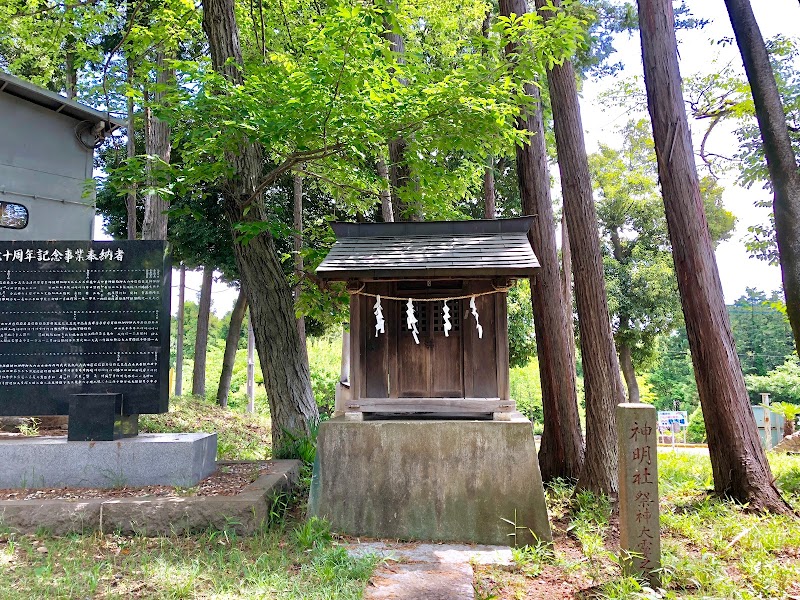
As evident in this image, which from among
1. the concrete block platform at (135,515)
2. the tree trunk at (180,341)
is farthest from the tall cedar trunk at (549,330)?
the tree trunk at (180,341)

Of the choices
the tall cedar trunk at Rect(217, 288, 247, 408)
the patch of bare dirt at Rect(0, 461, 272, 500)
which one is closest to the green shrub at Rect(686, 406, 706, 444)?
the tall cedar trunk at Rect(217, 288, 247, 408)

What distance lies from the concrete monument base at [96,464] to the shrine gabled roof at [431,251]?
2883 millimetres

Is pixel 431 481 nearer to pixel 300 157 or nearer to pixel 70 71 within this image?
pixel 300 157

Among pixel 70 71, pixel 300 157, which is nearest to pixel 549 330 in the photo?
pixel 300 157

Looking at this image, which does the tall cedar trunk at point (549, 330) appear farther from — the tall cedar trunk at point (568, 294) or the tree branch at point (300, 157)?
the tree branch at point (300, 157)

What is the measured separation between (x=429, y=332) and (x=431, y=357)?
0.31 meters

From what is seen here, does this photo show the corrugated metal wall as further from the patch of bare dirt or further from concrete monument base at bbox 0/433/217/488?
the patch of bare dirt

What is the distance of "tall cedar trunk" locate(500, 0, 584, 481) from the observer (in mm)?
9375

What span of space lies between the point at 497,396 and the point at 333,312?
4575 millimetres

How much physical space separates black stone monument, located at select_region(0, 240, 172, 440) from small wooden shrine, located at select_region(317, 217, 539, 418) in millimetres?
2375

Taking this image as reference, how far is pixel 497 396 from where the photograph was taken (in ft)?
23.2

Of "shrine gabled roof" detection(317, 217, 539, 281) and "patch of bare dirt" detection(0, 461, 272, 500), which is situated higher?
"shrine gabled roof" detection(317, 217, 539, 281)

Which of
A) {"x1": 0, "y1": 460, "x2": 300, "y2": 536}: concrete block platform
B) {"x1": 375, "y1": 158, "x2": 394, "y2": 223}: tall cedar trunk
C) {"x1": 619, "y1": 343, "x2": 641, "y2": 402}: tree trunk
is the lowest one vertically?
{"x1": 0, "y1": 460, "x2": 300, "y2": 536}: concrete block platform

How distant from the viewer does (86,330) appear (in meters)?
7.21
